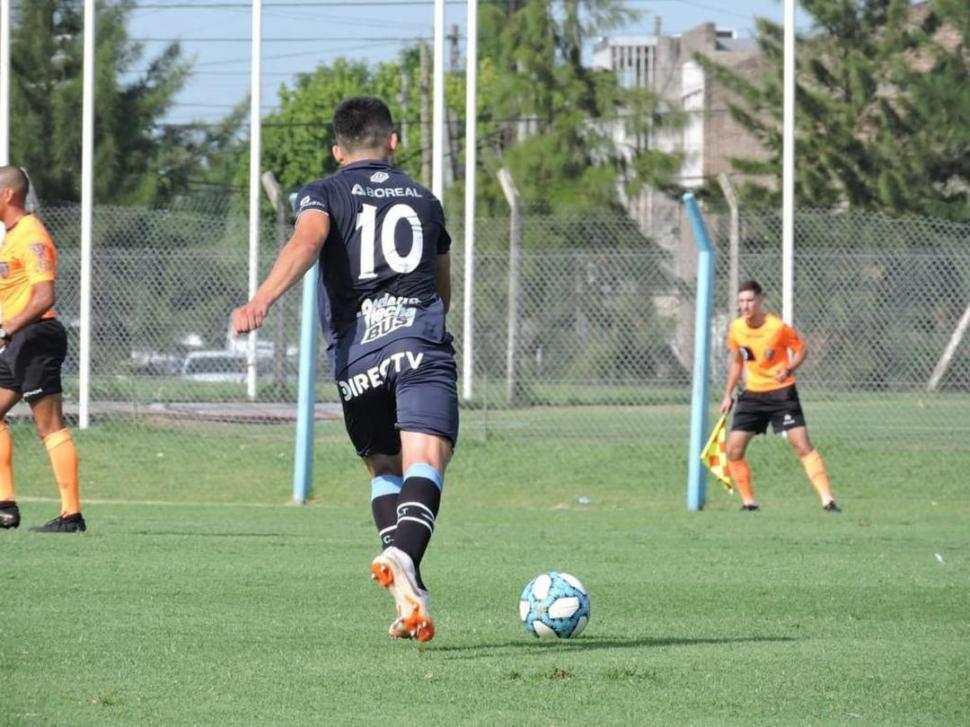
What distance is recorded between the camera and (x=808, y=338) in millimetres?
18594

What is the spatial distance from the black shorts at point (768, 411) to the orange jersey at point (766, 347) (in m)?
0.08

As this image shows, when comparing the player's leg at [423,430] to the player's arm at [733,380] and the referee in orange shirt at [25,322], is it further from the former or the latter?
the player's arm at [733,380]

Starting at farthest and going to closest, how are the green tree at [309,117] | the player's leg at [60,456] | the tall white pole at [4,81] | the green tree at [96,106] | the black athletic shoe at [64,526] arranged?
1. the green tree at [309,117]
2. the green tree at [96,106]
3. the tall white pole at [4,81]
4. the black athletic shoe at [64,526]
5. the player's leg at [60,456]

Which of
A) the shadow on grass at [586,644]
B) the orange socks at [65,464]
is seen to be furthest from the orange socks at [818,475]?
the shadow on grass at [586,644]

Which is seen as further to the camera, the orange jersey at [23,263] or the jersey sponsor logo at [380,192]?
the orange jersey at [23,263]

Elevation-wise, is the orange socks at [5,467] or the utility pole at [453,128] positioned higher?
the utility pole at [453,128]

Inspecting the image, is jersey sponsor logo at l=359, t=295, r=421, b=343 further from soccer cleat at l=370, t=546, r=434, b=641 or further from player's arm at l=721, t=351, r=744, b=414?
player's arm at l=721, t=351, r=744, b=414

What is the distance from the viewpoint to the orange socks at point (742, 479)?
1521cm

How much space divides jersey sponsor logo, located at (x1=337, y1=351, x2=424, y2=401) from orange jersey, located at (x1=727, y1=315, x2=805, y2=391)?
30.5ft

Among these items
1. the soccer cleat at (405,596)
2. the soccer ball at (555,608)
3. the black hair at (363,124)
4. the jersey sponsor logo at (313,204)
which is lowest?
the soccer ball at (555,608)

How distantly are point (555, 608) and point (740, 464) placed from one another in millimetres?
9088

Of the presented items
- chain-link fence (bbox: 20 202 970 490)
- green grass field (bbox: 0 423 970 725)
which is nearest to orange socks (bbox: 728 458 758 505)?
green grass field (bbox: 0 423 970 725)

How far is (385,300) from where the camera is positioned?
6.39 metres

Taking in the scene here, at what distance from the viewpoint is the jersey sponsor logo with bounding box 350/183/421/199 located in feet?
21.0
